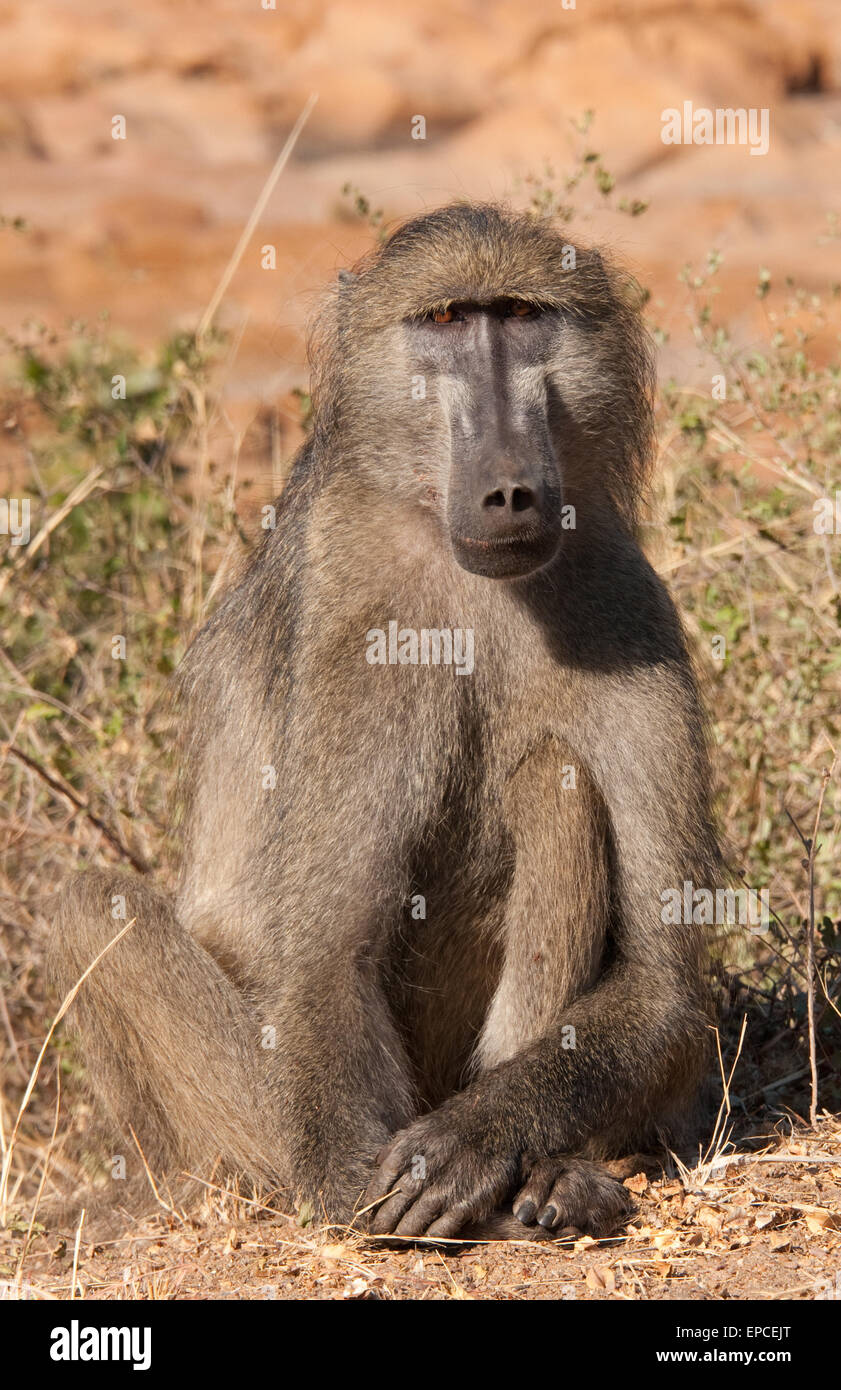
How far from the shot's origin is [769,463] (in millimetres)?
5043

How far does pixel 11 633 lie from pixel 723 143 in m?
7.47

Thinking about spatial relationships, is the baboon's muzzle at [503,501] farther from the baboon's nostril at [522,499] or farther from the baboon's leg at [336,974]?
the baboon's leg at [336,974]

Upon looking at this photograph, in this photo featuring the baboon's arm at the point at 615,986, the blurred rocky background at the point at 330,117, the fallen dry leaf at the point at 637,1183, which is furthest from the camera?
the blurred rocky background at the point at 330,117

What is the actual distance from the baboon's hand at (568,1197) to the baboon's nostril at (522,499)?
123 cm

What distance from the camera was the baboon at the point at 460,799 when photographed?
10.5 feet

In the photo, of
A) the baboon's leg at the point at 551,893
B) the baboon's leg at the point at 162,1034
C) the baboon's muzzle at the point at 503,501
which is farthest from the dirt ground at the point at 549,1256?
the baboon's muzzle at the point at 503,501

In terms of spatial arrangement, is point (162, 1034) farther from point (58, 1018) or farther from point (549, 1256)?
point (549, 1256)

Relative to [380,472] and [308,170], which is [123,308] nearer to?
[308,170]

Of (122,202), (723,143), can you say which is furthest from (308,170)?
(723,143)

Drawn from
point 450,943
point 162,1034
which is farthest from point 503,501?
point 162,1034

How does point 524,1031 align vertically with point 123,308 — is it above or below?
below

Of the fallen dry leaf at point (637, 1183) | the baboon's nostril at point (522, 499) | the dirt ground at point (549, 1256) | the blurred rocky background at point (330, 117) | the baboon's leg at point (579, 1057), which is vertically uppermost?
the blurred rocky background at point (330, 117)

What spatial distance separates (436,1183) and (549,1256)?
0.80 feet

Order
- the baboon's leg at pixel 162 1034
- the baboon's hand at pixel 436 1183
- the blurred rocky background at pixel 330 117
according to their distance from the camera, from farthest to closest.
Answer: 1. the blurred rocky background at pixel 330 117
2. the baboon's leg at pixel 162 1034
3. the baboon's hand at pixel 436 1183
